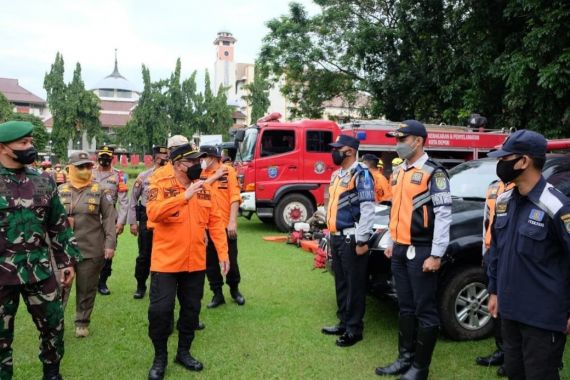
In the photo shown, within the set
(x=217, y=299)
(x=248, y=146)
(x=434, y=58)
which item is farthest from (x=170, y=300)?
(x=434, y=58)

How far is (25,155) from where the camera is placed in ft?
11.1

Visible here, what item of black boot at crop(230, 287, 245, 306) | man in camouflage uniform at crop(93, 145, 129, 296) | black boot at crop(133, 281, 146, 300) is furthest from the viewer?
black boot at crop(133, 281, 146, 300)

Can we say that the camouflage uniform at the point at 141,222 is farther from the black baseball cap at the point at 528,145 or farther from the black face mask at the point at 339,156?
the black baseball cap at the point at 528,145

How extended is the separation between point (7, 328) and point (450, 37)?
14.6m

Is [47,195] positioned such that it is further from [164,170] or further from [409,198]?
[409,198]

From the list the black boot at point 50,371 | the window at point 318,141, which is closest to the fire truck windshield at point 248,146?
the window at point 318,141

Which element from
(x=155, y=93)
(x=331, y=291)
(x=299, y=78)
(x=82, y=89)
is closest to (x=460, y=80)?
(x=299, y=78)

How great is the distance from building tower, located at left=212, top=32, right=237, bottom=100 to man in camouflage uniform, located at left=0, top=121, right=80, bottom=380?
8326 centimetres

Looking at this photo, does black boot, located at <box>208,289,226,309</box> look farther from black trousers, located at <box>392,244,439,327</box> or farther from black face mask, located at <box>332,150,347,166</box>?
black trousers, located at <box>392,244,439,327</box>

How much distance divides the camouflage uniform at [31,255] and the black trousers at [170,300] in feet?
2.18

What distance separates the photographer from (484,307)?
4.71 metres

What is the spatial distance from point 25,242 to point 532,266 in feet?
10.4

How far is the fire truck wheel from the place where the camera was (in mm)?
11602

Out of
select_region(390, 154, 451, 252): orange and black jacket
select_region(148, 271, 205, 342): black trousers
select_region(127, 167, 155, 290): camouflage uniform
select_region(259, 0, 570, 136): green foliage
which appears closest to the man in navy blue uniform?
select_region(390, 154, 451, 252): orange and black jacket
